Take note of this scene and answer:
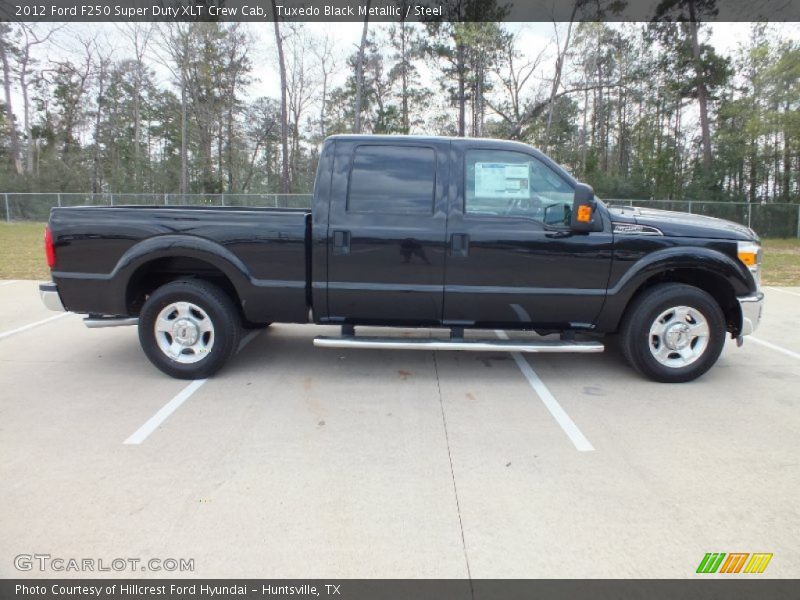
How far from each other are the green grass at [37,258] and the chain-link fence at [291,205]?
1155 mm

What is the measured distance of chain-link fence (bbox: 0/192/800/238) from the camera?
2195cm

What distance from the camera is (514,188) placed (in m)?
4.57

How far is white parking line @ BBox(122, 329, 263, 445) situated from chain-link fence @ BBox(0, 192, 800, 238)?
17.8m

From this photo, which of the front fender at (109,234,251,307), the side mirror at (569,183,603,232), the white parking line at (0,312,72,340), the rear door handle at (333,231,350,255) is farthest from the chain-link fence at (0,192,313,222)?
the side mirror at (569,183,603,232)

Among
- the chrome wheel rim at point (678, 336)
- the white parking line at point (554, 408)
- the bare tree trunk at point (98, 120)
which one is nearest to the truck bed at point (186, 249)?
the white parking line at point (554, 408)

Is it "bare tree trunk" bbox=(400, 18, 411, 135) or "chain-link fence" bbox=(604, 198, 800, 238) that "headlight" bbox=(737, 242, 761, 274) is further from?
"bare tree trunk" bbox=(400, 18, 411, 135)

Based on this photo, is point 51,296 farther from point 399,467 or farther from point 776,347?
point 776,347

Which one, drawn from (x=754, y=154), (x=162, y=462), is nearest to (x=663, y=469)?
(x=162, y=462)

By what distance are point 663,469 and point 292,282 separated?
3084 mm

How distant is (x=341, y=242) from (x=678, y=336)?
302 centimetres

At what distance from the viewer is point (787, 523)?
274 centimetres

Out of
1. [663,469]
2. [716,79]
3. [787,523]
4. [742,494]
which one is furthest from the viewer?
[716,79]

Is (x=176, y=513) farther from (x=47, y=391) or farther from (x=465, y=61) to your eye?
(x=465, y=61)
